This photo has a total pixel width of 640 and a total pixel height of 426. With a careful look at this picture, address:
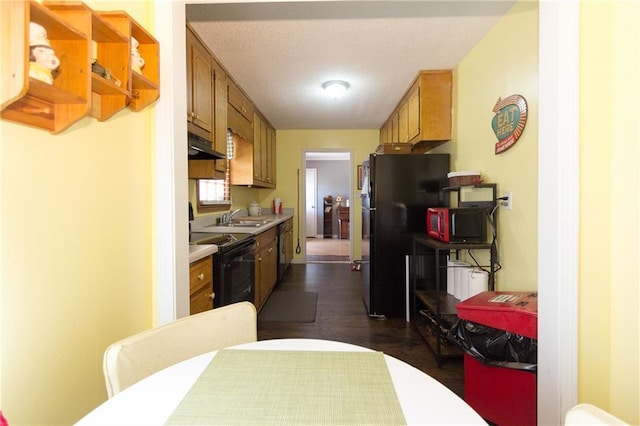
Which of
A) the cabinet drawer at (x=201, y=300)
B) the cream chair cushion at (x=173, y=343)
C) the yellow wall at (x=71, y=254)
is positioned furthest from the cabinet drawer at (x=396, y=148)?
the cream chair cushion at (x=173, y=343)

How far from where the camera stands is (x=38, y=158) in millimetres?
809

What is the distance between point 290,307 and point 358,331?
2.85ft

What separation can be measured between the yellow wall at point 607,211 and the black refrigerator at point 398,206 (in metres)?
1.79

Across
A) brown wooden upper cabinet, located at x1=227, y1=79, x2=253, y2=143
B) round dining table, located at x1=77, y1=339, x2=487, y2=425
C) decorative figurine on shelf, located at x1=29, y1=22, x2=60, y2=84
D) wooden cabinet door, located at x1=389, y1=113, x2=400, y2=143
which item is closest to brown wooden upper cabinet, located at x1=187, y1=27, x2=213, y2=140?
brown wooden upper cabinet, located at x1=227, y1=79, x2=253, y2=143

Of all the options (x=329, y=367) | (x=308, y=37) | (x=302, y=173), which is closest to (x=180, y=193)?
A: (x=329, y=367)

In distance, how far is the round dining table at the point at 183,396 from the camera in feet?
1.93

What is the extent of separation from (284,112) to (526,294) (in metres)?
3.58

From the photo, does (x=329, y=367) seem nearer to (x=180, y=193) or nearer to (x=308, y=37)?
(x=180, y=193)

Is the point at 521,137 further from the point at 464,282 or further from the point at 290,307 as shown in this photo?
the point at 290,307

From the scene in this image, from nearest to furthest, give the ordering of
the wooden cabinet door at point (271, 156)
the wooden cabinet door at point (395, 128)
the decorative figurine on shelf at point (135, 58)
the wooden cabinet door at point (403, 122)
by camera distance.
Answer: the decorative figurine on shelf at point (135, 58)
the wooden cabinet door at point (403, 122)
the wooden cabinet door at point (395, 128)
the wooden cabinet door at point (271, 156)

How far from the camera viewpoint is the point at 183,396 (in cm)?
66

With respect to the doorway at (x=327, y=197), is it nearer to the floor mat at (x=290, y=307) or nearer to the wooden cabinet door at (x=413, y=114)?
the floor mat at (x=290, y=307)

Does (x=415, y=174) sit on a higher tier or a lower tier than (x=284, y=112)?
lower

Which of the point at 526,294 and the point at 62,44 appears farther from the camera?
the point at 526,294
